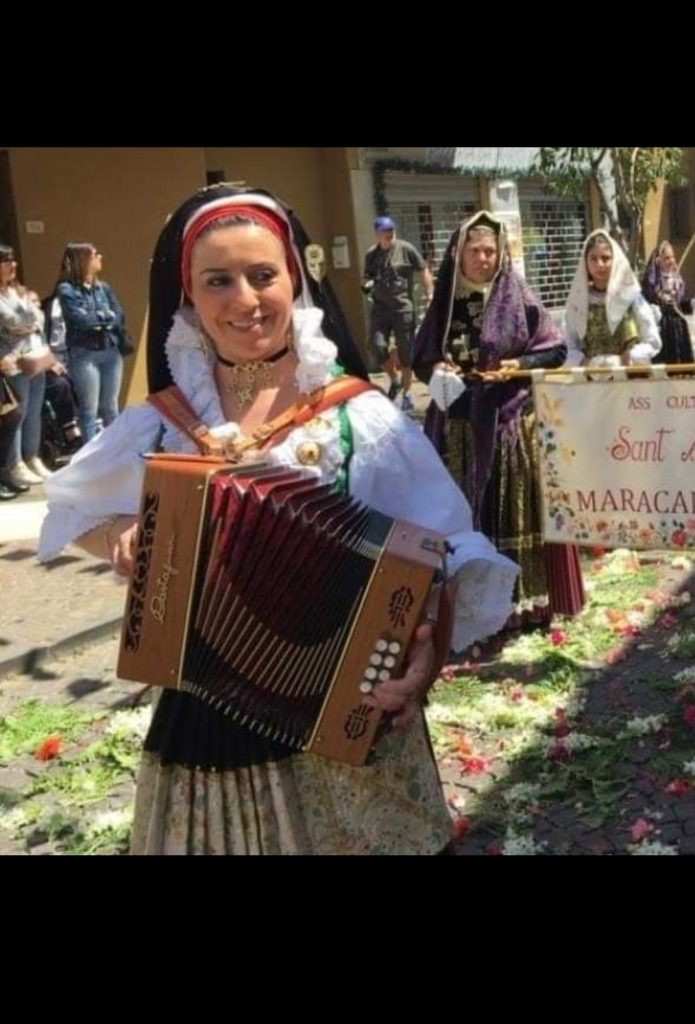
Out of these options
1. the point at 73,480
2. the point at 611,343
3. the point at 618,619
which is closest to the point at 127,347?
the point at 611,343

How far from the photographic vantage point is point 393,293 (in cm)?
1193

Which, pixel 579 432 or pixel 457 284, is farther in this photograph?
pixel 457 284

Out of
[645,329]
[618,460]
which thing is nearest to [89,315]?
[645,329]

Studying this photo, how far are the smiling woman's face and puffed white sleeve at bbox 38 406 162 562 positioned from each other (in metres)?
0.23

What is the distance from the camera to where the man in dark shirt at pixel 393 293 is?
39.0ft

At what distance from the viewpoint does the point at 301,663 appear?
1940mm

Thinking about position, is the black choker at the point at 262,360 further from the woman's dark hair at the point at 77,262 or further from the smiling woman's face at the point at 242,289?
the woman's dark hair at the point at 77,262

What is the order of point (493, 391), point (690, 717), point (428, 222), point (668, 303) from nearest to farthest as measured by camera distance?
point (690, 717) → point (493, 391) → point (668, 303) → point (428, 222)

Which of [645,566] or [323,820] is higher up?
[323,820]

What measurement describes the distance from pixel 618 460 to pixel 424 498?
2245 millimetres

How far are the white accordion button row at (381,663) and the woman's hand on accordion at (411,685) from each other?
0.01 meters

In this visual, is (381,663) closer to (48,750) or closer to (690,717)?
(690,717)
